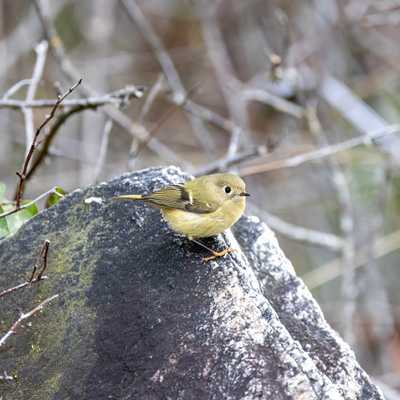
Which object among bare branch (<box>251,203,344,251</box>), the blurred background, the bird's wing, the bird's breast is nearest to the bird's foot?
the bird's breast

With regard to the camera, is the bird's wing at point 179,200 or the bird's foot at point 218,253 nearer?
the bird's foot at point 218,253

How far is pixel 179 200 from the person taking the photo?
12.1ft

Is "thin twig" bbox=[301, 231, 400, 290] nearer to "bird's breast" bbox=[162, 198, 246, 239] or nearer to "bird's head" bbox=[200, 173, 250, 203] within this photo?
"bird's head" bbox=[200, 173, 250, 203]

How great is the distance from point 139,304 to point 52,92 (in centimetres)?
699

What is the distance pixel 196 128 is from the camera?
743 cm

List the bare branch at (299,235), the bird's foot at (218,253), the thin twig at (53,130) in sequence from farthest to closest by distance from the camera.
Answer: the bare branch at (299,235) < the thin twig at (53,130) < the bird's foot at (218,253)

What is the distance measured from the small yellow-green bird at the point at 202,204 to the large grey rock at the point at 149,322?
82mm

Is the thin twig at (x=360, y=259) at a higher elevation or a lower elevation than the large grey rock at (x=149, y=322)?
higher

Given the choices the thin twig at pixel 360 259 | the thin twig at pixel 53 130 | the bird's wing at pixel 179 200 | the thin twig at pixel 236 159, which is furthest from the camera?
the thin twig at pixel 360 259

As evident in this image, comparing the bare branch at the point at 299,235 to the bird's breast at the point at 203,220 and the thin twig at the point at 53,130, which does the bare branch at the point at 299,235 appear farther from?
the bird's breast at the point at 203,220

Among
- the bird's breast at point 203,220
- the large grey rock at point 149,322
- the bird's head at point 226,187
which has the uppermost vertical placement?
the bird's head at point 226,187

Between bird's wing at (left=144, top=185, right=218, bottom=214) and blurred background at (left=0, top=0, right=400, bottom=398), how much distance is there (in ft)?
8.88

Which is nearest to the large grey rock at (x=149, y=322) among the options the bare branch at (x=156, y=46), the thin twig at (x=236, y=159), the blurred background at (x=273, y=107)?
the thin twig at (x=236, y=159)

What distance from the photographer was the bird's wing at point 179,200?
3.54 m
